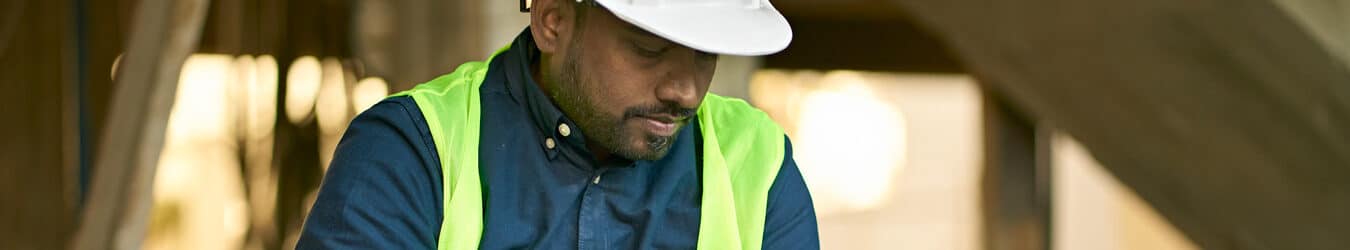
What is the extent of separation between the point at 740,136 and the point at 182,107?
92.7 inches

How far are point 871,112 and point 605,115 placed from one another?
3688 millimetres

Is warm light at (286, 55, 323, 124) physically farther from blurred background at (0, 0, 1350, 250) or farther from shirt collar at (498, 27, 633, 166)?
shirt collar at (498, 27, 633, 166)

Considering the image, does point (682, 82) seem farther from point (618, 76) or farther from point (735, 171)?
point (735, 171)

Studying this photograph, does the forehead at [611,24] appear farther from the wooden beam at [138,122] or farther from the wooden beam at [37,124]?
the wooden beam at [37,124]

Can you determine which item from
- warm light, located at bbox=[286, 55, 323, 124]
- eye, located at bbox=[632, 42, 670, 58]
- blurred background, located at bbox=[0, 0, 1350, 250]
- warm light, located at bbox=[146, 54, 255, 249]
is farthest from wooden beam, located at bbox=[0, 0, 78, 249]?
eye, located at bbox=[632, 42, 670, 58]

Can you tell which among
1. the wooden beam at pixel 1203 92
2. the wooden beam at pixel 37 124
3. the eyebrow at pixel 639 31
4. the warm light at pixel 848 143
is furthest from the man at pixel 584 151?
the warm light at pixel 848 143

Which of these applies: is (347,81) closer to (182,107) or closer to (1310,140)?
(182,107)

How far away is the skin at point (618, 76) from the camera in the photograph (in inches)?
58.1

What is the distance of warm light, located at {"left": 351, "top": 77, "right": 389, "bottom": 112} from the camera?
3771 millimetres

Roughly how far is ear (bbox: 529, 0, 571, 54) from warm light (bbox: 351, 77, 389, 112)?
7.40ft

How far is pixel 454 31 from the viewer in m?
3.57

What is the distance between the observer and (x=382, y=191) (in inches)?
56.9

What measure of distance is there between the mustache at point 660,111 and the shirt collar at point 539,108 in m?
0.08

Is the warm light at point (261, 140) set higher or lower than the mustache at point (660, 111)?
lower
